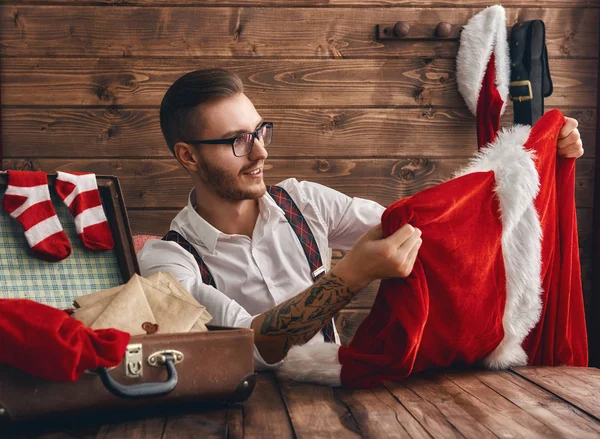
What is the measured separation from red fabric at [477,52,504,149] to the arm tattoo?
3.84 ft

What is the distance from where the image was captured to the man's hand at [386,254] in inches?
44.4

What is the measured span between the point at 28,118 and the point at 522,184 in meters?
1.72

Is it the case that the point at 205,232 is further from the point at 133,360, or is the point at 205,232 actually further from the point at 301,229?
the point at 133,360

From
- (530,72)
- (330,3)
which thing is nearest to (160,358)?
(330,3)

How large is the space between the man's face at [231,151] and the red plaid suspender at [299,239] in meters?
0.10

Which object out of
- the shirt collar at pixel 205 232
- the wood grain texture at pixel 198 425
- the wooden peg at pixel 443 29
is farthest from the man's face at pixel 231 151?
the wooden peg at pixel 443 29

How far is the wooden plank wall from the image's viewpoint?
2186 mm

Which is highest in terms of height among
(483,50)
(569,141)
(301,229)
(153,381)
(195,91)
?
(483,50)

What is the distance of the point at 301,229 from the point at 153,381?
79 cm

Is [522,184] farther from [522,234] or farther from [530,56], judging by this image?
[530,56]

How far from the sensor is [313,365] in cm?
119

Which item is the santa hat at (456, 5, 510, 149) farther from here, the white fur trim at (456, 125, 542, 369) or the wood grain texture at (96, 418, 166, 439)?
the wood grain texture at (96, 418, 166, 439)

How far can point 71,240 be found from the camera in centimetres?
153

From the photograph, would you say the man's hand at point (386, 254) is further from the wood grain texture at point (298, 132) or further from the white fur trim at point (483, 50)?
the white fur trim at point (483, 50)
